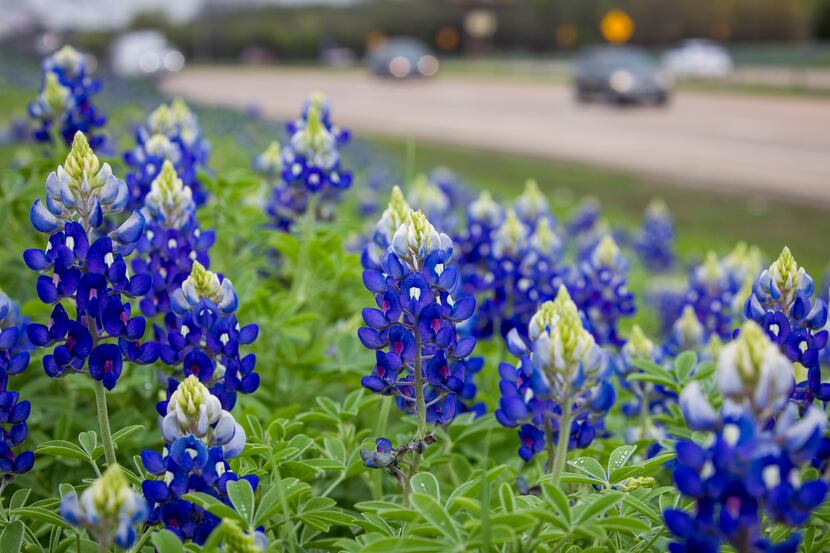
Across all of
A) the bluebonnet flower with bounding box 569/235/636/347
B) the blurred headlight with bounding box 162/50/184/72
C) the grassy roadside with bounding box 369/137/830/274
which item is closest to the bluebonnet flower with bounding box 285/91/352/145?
the bluebonnet flower with bounding box 569/235/636/347

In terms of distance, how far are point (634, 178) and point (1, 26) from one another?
2173 cm

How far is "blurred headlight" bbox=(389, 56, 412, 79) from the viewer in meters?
35.8

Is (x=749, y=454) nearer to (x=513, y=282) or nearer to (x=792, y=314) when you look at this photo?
(x=792, y=314)

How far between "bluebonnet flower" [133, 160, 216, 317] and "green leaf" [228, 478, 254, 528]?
0.83 metres

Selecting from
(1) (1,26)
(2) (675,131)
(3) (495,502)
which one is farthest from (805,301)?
(1) (1,26)

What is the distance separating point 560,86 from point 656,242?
27115 mm

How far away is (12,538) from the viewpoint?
6.37 feet

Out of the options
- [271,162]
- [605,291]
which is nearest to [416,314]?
[605,291]

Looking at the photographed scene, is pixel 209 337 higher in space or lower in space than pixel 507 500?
higher

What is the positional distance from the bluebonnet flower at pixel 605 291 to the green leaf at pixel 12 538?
6.72 feet

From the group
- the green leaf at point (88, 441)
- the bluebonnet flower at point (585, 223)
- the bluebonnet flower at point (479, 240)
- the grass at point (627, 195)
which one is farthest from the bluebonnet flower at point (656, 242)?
the green leaf at point (88, 441)

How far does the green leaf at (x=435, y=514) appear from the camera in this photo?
5.59 feet

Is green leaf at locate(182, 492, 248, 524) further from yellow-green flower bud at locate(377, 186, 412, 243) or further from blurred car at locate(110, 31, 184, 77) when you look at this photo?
blurred car at locate(110, 31, 184, 77)

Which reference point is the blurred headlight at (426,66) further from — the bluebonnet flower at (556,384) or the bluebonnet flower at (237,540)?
the bluebonnet flower at (237,540)
